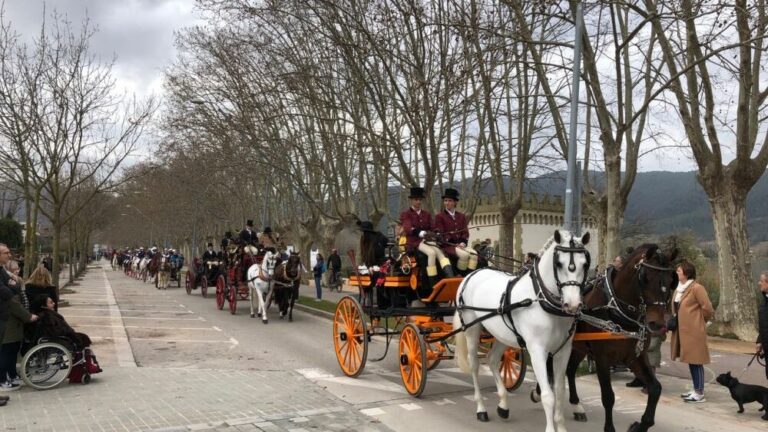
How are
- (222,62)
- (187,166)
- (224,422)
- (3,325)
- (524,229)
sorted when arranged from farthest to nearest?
1. (524,229)
2. (187,166)
3. (222,62)
4. (3,325)
5. (224,422)

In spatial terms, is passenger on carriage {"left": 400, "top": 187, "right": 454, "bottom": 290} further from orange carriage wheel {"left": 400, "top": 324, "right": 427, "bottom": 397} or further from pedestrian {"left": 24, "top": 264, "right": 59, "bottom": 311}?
pedestrian {"left": 24, "top": 264, "right": 59, "bottom": 311}

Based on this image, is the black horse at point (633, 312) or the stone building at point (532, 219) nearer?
the black horse at point (633, 312)

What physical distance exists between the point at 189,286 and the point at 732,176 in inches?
853

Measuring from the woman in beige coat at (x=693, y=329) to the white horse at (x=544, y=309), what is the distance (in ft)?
8.39

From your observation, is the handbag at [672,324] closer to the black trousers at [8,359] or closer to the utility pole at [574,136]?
the utility pole at [574,136]

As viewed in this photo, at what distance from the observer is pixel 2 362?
794cm

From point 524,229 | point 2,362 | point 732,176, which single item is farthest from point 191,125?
point 524,229

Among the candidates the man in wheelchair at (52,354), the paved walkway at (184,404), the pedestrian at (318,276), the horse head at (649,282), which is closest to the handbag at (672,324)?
the horse head at (649,282)

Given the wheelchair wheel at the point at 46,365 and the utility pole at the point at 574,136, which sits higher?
the utility pole at the point at 574,136

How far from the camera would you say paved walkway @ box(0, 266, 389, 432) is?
6449 mm

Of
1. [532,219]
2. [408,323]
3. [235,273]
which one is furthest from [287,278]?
[532,219]

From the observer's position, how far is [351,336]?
9.11 metres

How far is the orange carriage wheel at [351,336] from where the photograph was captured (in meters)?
8.75

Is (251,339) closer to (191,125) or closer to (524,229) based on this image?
(191,125)
